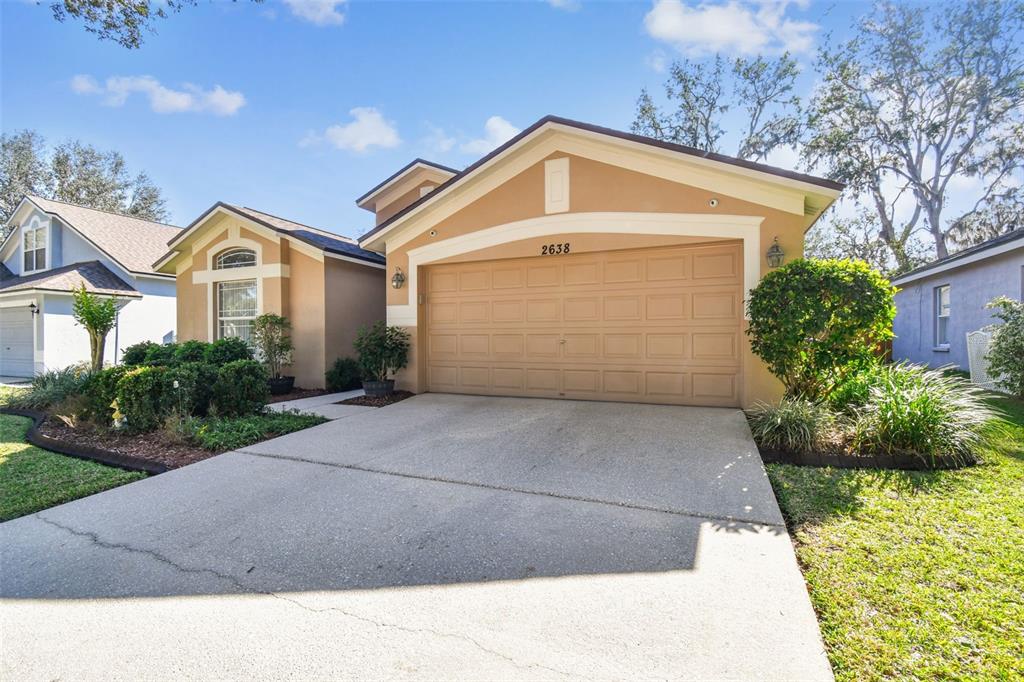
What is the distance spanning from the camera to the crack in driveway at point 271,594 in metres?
2.11

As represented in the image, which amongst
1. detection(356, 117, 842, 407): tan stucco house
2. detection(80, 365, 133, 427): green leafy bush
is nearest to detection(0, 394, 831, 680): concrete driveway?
detection(356, 117, 842, 407): tan stucco house

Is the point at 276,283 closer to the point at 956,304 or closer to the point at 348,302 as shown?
the point at 348,302

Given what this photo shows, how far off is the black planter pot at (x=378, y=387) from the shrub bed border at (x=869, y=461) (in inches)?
261

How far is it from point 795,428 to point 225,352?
34.4 feet

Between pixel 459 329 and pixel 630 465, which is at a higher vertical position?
pixel 459 329

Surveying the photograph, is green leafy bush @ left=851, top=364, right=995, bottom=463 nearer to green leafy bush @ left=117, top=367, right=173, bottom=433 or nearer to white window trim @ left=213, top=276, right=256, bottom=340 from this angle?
green leafy bush @ left=117, top=367, right=173, bottom=433

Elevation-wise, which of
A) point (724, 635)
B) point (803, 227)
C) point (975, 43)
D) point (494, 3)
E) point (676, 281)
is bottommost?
point (724, 635)

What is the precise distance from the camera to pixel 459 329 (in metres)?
9.05

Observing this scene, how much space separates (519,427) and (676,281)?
11.7ft

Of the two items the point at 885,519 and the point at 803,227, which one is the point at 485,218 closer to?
the point at 803,227

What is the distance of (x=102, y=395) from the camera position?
21.9ft

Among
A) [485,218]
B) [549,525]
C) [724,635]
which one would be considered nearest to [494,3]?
[485,218]

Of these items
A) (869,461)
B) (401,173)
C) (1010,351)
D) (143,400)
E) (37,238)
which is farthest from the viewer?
(37,238)

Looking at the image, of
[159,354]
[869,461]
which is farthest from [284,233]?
[869,461]
